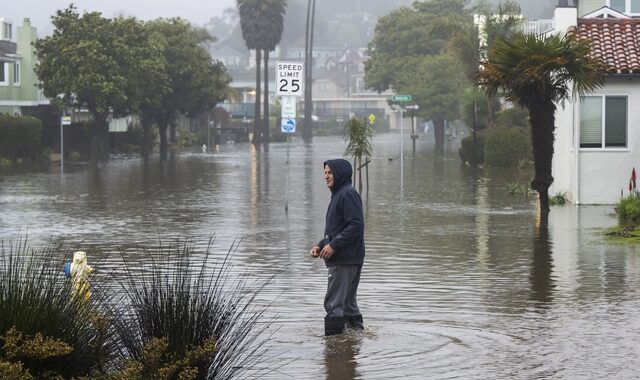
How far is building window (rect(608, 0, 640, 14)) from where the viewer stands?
118ft

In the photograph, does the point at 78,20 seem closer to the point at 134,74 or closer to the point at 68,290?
the point at 134,74

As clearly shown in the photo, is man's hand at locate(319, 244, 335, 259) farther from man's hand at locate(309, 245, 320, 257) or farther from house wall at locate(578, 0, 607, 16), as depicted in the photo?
house wall at locate(578, 0, 607, 16)

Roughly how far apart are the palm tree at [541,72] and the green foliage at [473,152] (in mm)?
27263

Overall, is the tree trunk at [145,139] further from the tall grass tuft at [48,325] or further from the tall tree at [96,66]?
the tall grass tuft at [48,325]

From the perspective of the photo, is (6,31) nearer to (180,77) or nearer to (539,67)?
(180,77)

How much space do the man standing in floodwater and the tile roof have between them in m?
17.4

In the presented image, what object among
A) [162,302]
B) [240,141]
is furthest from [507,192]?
[240,141]

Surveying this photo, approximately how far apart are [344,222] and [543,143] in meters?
16.5

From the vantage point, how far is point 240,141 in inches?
4476

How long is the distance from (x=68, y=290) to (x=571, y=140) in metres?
23.6

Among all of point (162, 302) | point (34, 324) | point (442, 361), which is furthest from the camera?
point (442, 361)

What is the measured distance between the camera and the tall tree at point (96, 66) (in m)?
66.4

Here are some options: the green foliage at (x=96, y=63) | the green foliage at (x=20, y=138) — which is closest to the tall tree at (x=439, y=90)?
the green foliage at (x=96, y=63)

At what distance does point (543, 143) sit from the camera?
28.6 m
